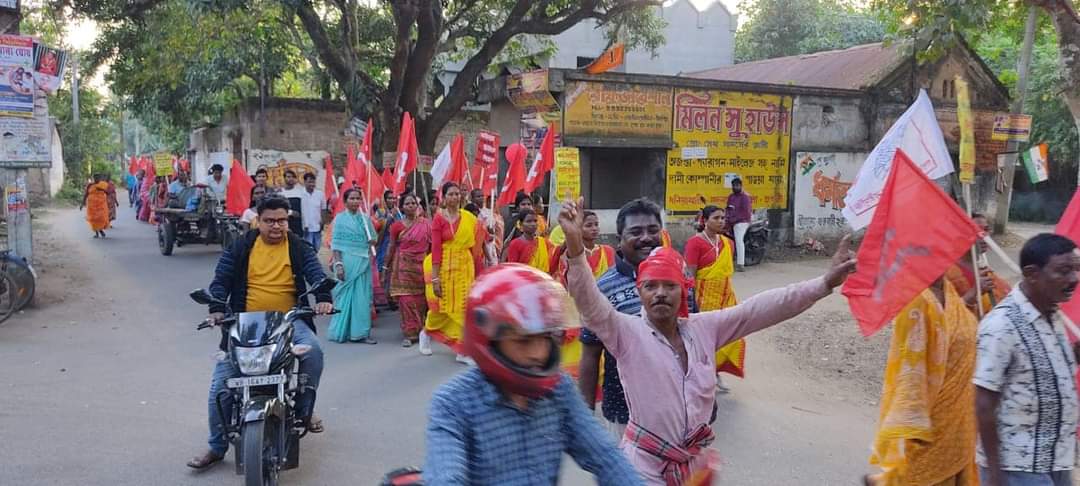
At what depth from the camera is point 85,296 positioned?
11086 millimetres

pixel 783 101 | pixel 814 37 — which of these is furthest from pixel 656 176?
pixel 814 37

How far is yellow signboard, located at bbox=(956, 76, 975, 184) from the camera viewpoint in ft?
12.2

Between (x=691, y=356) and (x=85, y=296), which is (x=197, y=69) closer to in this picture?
(x=85, y=296)

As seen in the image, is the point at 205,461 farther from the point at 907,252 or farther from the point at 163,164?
the point at 163,164

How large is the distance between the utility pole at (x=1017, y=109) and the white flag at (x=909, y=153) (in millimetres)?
11991

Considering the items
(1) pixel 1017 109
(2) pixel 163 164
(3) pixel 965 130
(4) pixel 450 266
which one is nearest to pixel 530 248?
(4) pixel 450 266

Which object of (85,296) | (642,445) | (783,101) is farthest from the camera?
(783,101)

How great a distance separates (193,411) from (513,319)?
4.96m

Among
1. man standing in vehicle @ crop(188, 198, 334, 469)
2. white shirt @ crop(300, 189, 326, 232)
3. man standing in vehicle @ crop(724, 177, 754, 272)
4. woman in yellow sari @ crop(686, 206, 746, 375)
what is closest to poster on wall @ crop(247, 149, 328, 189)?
white shirt @ crop(300, 189, 326, 232)

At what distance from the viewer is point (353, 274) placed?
8.63 m

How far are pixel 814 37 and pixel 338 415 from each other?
3169cm

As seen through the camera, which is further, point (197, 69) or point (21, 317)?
point (197, 69)

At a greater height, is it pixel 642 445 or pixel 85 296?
pixel 642 445

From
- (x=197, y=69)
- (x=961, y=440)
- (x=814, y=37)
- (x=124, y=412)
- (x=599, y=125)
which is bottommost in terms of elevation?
(x=124, y=412)
